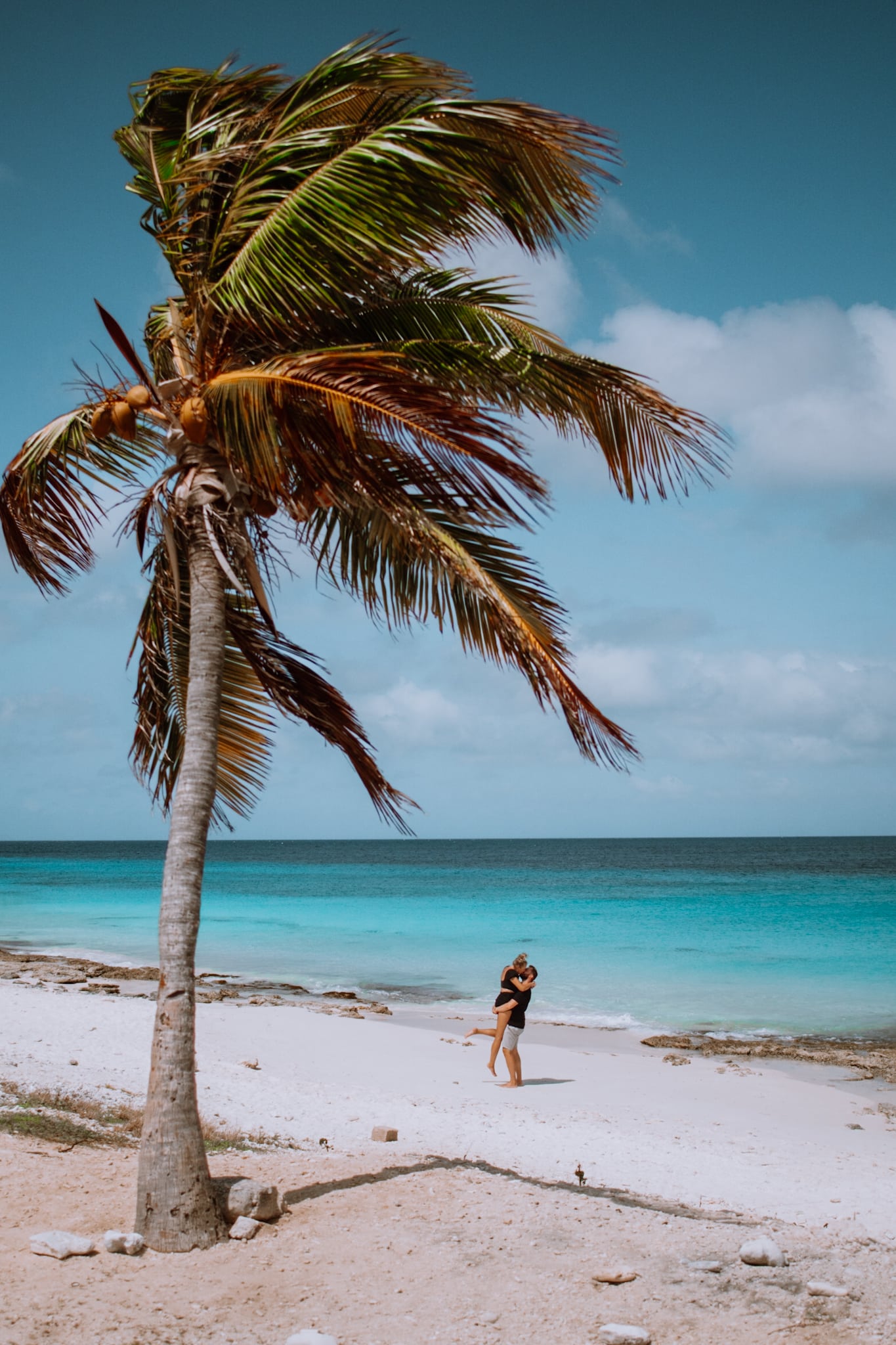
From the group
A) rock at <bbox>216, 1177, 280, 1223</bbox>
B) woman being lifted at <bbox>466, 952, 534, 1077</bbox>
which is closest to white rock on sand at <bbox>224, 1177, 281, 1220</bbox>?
rock at <bbox>216, 1177, 280, 1223</bbox>

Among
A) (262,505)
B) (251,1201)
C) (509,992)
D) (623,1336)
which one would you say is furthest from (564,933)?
(623,1336)

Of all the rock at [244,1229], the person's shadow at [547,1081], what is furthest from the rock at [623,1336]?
the person's shadow at [547,1081]

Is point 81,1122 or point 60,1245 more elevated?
point 60,1245

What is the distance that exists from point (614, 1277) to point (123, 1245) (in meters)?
2.19

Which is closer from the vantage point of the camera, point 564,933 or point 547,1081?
point 547,1081

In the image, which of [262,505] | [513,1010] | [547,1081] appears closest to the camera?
[262,505]

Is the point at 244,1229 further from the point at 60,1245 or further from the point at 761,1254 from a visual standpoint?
the point at 761,1254

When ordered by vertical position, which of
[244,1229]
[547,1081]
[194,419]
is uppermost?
[194,419]

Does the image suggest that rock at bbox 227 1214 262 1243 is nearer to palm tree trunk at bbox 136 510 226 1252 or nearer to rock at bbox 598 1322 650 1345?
palm tree trunk at bbox 136 510 226 1252

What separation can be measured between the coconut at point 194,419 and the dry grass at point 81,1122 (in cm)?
473

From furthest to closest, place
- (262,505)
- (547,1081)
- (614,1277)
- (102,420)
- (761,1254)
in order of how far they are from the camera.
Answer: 1. (547,1081)
2. (262,505)
3. (102,420)
4. (761,1254)
5. (614,1277)

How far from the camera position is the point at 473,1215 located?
511 centimetres

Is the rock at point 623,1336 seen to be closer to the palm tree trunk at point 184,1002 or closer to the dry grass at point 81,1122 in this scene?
the palm tree trunk at point 184,1002

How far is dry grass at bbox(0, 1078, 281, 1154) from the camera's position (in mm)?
6812
